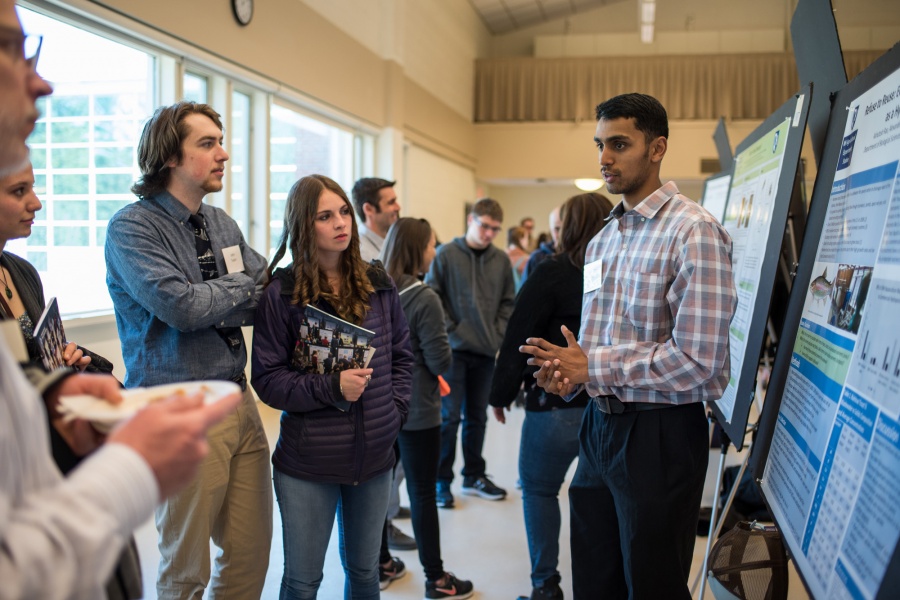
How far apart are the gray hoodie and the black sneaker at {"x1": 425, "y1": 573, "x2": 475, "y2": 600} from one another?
152cm

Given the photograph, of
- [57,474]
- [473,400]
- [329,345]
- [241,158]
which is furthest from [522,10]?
[57,474]

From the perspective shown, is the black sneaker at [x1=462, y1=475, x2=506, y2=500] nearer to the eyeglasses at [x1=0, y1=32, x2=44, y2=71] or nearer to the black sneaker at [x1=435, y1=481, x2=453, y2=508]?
the black sneaker at [x1=435, y1=481, x2=453, y2=508]

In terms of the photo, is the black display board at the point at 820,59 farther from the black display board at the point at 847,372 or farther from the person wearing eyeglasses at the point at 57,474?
the person wearing eyeglasses at the point at 57,474

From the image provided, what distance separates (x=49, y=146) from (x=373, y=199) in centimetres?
186

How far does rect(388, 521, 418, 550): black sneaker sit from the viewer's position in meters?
3.34

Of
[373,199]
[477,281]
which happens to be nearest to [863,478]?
[373,199]

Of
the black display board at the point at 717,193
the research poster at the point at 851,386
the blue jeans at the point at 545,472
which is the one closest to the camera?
the research poster at the point at 851,386

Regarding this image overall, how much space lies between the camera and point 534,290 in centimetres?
254

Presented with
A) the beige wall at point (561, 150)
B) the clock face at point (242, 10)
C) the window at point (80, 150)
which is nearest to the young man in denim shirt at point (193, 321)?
the window at point (80, 150)

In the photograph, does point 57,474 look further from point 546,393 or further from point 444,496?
point 444,496

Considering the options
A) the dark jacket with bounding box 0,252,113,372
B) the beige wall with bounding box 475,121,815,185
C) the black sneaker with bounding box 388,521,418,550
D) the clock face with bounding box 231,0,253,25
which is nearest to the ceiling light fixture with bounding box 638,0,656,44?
the beige wall with bounding box 475,121,815,185

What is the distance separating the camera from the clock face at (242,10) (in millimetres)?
5238

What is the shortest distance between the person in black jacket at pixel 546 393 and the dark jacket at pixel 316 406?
0.64 meters

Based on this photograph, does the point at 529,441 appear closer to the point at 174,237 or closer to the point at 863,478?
the point at 174,237
